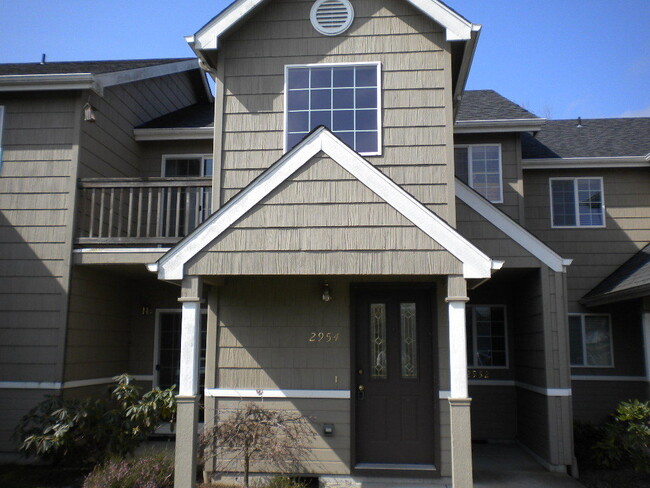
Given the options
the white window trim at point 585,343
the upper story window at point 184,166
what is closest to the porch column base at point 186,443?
the upper story window at point 184,166

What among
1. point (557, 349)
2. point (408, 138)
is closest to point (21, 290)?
point (408, 138)

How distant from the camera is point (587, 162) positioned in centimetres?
1062

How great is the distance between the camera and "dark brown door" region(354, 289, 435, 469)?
7340 mm

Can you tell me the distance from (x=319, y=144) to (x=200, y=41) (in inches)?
110

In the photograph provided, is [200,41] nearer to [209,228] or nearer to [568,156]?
[209,228]

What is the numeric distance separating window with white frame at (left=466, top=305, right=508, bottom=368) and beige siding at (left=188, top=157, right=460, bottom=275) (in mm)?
4829

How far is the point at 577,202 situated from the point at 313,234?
22.5ft

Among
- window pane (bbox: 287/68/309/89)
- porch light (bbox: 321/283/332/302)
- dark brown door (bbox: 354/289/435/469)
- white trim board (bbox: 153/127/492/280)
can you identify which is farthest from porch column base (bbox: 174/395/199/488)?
window pane (bbox: 287/68/309/89)

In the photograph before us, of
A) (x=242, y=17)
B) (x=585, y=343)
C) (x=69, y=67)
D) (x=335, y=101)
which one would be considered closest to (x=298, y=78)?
(x=335, y=101)

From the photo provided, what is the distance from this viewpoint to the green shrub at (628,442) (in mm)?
7508

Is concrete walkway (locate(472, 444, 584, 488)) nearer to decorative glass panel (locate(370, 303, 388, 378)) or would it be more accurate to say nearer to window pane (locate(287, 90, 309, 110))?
decorative glass panel (locate(370, 303, 388, 378))

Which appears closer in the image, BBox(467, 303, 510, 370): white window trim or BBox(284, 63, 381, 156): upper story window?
BBox(284, 63, 381, 156): upper story window

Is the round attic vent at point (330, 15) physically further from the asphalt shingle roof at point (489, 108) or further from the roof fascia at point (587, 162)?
the roof fascia at point (587, 162)

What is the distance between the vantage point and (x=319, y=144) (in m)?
6.12
